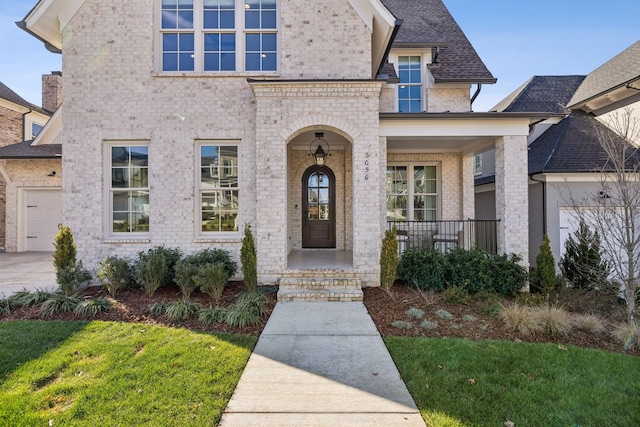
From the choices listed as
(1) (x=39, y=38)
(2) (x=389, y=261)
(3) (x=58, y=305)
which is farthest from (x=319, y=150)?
(1) (x=39, y=38)

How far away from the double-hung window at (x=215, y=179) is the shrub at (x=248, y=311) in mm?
2441

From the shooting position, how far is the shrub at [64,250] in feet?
22.9

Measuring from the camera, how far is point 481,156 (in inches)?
579

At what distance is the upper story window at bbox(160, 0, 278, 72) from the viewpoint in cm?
806

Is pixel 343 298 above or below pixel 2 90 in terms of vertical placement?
Answer: below

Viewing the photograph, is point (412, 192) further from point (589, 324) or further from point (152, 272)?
point (152, 272)

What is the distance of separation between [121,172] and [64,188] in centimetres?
127

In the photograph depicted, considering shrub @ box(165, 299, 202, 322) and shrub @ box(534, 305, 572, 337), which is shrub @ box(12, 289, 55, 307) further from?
shrub @ box(534, 305, 572, 337)

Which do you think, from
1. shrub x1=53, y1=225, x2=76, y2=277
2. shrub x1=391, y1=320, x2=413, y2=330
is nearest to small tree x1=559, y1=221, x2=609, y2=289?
shrub x1=391, y1=320, x2=413, y2=330

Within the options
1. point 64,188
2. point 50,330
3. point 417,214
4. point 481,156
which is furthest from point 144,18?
point 481,156

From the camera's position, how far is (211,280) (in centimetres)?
648

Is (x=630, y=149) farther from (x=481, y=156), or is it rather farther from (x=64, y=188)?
(x=64, y=188)

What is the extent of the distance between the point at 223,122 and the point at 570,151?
33.6ft

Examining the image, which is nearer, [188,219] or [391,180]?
[188,219]
